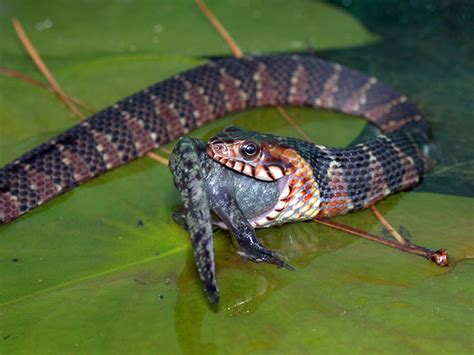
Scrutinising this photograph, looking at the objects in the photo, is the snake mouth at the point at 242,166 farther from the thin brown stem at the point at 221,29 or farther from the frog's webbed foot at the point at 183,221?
the thin brown stem at the point at 221,29

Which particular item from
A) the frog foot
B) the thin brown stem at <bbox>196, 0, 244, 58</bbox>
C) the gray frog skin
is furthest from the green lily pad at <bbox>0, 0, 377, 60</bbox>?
the frog foot

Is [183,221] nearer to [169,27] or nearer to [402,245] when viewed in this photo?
[402,245]

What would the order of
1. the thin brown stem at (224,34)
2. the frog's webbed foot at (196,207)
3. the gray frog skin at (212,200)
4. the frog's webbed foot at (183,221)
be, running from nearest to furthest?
the frog's webbed foot at (196,207), the gray frog skin at (212,200), the frog's webbed foot at (183,221), the thin brown stem at (224,34)

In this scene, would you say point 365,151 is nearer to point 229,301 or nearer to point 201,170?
point 201,170

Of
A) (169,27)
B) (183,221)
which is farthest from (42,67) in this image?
(183,221)

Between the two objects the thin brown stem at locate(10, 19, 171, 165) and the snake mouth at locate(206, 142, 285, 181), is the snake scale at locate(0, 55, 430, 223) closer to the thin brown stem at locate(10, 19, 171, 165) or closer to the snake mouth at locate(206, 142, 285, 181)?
the snake mouth at locate(206, 142, 285, 181)

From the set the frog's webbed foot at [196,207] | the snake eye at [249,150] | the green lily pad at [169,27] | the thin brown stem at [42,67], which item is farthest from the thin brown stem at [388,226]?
the green lily pad at [169,27]
